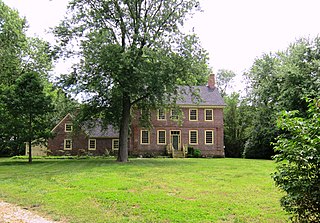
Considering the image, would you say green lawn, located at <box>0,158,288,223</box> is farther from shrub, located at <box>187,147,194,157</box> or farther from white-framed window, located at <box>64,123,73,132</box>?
white-framed window, located at <box>64,123,73,132</box>

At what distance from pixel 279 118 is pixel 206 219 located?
8.63 ft

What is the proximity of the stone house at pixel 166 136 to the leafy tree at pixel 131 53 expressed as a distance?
9.82 metres

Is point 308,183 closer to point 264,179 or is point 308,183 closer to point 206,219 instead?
point 206,219

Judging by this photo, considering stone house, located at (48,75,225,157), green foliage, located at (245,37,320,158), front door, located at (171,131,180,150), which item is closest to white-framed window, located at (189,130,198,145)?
stone house, located at (48,75,225,157)

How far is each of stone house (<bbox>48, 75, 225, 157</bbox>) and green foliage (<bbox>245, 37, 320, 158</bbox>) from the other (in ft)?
13.2

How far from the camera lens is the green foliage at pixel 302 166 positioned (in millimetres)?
4820

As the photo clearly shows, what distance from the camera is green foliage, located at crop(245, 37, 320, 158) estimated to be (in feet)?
86.9

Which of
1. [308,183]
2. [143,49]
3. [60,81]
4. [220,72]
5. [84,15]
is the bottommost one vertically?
[308,183]

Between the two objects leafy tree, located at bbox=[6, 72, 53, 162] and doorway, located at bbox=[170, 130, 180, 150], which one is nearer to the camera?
leafy tree, located at bbox=[6, 72, 53, 162]

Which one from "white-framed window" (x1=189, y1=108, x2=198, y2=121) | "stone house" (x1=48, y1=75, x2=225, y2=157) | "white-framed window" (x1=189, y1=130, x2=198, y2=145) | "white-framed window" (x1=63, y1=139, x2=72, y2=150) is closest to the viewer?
"stone house" (x1=48, y1=75, x2=225, y2=157)

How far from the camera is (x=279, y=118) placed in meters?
5.42

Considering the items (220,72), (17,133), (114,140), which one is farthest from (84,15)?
(220,72)

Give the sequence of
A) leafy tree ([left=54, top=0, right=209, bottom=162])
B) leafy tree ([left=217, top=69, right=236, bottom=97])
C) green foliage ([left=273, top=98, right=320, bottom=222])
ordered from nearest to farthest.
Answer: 1. green foliage ([left=273, top=98, right=320, bottom=222])
2. leafy tree ([left=54, top=0, right=209, bottom=162])
3. leafy tree ([left=217, top=69, right=236, bottom=97])

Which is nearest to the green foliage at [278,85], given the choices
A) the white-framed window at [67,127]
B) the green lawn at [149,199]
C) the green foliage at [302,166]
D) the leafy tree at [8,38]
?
the green lawn at [149,199]
